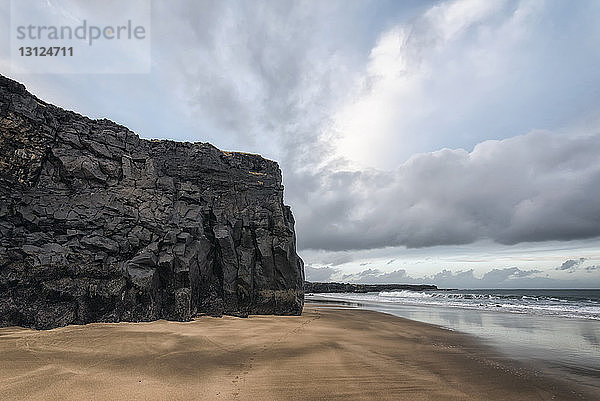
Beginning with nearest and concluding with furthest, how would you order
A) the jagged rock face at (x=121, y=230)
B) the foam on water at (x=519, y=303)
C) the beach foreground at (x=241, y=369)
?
the beach foreground at (x=241, y=369) < the jagged rock face at (x=121, y=230) < the foam on water at (x=519, y=303)

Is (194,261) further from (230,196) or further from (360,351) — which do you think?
(360,351)

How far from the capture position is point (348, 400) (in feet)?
21.7

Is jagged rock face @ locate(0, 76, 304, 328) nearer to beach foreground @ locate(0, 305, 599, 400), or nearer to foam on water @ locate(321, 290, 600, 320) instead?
beach foreground @ locate(0, 305, 599, 400)

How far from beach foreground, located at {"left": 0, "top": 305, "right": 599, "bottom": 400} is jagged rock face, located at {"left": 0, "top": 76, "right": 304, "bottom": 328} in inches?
92.2

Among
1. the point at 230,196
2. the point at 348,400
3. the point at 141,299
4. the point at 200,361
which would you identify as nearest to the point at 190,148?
the point at 230,196

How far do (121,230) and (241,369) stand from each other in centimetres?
1172

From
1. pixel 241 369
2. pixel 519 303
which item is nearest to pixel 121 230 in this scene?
pixel 241 369

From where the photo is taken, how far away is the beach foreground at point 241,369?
22.0 ft

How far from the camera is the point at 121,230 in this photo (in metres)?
16.6

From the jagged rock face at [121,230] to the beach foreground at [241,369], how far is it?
7.68ft

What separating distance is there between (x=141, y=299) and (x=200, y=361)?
801 cm

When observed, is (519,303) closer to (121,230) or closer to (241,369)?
(241,369)

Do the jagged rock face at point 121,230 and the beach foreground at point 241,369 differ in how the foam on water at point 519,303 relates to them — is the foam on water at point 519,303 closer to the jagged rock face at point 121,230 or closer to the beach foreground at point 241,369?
the beach foreground at point 241,369

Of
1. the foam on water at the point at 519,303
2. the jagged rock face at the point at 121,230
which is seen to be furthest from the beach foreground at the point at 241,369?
the foam on water at the point at 519,303
